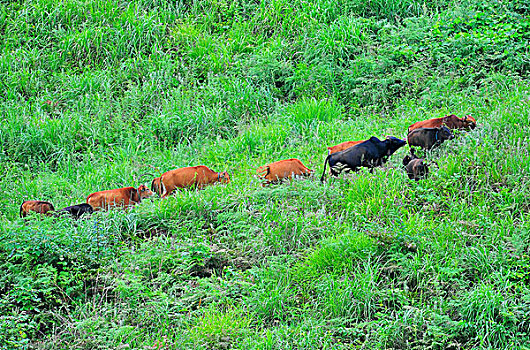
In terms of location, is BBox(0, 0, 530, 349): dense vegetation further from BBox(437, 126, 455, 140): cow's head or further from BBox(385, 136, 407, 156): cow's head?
BBox(385, 136, 407, 156): cow's head

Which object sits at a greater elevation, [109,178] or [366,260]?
[366,260]

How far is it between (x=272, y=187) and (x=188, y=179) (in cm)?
129

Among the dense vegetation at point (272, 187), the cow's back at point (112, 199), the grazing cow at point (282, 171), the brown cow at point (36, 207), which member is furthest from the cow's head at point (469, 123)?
the brown cow at point (36, 207)

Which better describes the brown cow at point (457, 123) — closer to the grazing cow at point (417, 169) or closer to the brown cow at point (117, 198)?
the grazing cow at point (417, 169)

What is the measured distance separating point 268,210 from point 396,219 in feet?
4.59

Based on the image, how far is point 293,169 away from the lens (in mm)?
7297

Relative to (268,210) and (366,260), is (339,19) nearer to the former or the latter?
(268,210)

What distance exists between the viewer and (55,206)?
25.8 ft

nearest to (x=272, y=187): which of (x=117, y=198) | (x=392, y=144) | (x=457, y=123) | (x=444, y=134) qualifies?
(x=392, y=144)

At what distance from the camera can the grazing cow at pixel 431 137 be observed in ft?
23.1

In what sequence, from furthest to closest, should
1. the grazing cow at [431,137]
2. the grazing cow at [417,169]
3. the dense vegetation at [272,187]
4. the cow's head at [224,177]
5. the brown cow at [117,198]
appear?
the cow's head at [224,177] < the brown cow at [117,198] < the grazing cow at [431,137] < the grazing cow at [417,169] < the dense vegetation at [272,187]

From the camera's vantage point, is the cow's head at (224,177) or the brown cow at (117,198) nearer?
the brown cow at (117,198)

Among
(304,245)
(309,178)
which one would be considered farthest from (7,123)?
(304,245)

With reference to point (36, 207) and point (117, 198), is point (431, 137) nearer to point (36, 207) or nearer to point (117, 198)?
point (117, 198)
